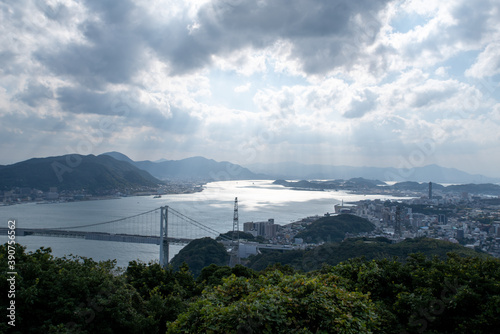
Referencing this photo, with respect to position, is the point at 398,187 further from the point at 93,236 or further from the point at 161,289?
the point at 161,289

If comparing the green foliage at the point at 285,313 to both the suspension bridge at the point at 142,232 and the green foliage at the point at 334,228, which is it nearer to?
the suspension bridge at the point at 142,232

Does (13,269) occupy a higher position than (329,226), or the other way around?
(13,269)

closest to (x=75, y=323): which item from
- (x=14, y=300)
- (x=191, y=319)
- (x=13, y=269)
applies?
(x=14, y=300)

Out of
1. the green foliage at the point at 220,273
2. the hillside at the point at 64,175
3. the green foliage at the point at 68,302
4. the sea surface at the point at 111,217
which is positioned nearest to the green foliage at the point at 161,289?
the green foliage at the point at 68,302

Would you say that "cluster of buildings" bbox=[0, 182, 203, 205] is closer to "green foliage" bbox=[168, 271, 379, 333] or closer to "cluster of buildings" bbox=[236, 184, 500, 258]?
"cluster of buildings" bbox=[236, 184, 500, 258]

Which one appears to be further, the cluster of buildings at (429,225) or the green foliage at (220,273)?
the cluster of buildings at (429,225)

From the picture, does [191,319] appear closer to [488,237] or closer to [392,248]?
[392,248]

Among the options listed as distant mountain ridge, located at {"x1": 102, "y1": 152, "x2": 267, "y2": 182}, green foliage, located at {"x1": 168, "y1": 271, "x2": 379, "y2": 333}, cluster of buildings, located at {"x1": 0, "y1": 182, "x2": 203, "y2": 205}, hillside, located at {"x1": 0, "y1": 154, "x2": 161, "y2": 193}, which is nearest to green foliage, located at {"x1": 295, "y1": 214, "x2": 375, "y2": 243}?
green foliage, located at {"x1": 168, "y1": 271, "x2": 379, "y2": 333}
